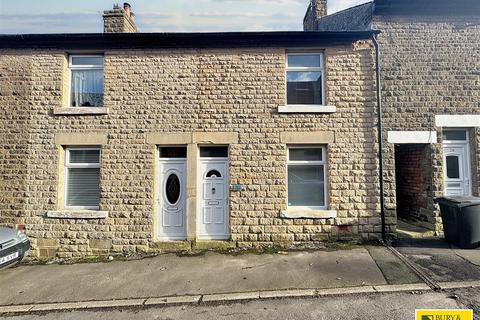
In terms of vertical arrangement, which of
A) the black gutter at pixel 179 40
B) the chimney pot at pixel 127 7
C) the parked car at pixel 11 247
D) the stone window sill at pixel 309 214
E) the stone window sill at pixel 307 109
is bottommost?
the parked car at pixel 11 247

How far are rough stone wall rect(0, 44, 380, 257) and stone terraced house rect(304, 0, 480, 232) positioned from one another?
33.3 inches

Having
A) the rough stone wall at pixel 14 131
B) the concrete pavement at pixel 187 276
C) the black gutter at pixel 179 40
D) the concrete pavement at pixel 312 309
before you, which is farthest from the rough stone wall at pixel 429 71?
the rough stone wall at pixel 14 131

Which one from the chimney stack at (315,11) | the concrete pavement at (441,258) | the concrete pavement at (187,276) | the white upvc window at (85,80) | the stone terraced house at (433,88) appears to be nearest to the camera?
the concrete pavement at (187,276)

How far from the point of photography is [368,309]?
3.93 metres

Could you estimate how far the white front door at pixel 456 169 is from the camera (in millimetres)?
7252

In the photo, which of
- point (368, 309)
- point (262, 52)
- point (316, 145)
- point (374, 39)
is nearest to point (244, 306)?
point (368, 309)

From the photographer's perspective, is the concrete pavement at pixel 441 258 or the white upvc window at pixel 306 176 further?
the white upvc window at pixel 306 176

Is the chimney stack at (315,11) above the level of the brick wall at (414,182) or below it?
above

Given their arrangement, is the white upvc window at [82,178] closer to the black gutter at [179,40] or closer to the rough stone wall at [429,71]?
the black gutter at [179,40]

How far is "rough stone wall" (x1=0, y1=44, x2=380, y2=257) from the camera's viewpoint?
663cm

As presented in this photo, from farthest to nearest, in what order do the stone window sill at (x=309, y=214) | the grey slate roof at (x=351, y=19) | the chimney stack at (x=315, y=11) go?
the chimney stack at (x=315, y=11) → the grey slate roof at (x=351, y=19) → the stone window sill at (x=309, y=214)

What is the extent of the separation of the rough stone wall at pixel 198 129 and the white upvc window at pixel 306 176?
264 mm

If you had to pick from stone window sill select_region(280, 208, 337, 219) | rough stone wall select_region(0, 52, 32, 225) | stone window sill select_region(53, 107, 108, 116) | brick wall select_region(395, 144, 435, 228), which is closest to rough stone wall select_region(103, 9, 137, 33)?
rough stone wall select_region(0, 52, 32, 225)

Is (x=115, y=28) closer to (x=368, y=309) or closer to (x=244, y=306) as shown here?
(x=244, y=306)
